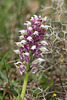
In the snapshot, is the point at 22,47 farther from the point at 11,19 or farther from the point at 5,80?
the point at 11,19

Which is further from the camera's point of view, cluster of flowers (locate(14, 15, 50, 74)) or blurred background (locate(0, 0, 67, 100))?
blurred background (locate(0, 0, 67, 100))

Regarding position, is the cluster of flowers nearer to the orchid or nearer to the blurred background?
the orchid

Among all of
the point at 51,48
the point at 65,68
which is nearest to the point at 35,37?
the point at 51,48

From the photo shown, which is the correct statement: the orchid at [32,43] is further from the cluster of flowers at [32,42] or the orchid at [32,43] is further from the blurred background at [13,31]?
the blurred background at [13,31]

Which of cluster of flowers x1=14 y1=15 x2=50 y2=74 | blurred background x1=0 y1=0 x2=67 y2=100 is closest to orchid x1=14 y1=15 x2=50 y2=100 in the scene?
cluster of flowers x1=14 y1=15 x2=50 y2=74

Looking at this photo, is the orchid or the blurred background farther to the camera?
the blurred background

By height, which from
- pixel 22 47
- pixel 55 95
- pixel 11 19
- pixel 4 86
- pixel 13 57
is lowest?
pixel 55 95

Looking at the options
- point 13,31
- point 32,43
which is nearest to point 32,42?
point 32,43

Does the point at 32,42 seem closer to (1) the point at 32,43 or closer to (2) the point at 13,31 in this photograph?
(1) the point at 32,43
